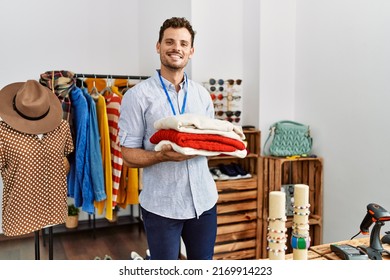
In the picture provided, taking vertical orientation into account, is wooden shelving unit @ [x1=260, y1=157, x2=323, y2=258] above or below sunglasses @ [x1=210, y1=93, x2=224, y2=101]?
below

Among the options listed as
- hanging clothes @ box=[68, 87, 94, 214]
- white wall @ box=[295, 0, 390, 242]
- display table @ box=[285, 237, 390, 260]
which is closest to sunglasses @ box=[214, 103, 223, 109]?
white wall @ box=[295, 0, 390, 242]

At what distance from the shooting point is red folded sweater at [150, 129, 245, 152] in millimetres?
1075

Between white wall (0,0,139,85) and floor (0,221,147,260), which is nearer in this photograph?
floor (0,221,147,260)

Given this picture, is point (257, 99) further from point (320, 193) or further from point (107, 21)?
point (107, 21)

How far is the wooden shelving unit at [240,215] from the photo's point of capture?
2.36 meters

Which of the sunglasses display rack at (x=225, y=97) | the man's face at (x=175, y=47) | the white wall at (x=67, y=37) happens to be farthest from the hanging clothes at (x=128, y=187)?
the man's face at (x=175, y=47)

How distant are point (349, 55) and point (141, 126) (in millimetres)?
1545

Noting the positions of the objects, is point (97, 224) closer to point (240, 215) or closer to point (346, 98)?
point (240, 215)

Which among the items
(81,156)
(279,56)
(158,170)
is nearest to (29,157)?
(81,156)

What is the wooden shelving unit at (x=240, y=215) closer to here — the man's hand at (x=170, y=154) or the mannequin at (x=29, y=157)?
the mannequin at (x=29, y=157)

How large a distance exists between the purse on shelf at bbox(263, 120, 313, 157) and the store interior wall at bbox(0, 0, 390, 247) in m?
0.07

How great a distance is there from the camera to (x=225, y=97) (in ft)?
8.34

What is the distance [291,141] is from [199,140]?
1502 millimetres

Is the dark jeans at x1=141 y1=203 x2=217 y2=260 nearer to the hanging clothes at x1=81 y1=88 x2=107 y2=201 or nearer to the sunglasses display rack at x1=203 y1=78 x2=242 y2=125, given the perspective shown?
the hanging clothes at x1=81 y1=88 x2=107 y2=201
